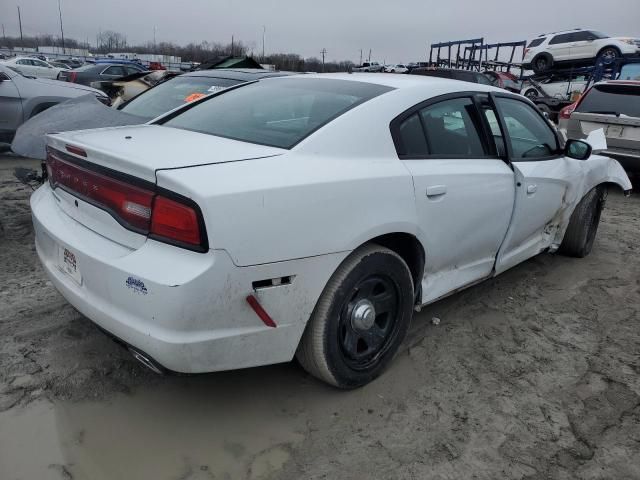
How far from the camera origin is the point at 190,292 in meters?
1.91

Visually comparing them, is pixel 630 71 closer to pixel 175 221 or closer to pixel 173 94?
pixel 173 94

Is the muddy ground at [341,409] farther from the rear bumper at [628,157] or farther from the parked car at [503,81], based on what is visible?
the parked car at [503,81]

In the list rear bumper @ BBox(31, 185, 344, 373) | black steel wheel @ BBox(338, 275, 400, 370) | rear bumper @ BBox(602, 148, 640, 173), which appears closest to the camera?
rear bumper @ BBox(31, 185, 344, 373)

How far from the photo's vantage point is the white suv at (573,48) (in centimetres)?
1738

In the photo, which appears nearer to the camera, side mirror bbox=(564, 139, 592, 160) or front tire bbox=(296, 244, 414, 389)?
front tire bbox=(296, 244, 414, 389)

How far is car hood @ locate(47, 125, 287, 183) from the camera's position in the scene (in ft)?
6.92

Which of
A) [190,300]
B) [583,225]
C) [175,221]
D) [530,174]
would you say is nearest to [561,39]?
[583,225]

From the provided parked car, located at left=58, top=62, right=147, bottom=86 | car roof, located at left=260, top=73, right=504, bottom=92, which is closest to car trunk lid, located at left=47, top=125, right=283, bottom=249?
car roof, located at left=260, top=73, right=504, bottom=92

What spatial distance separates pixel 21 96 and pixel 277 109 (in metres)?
6.29

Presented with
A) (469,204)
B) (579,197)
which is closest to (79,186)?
(469,204)

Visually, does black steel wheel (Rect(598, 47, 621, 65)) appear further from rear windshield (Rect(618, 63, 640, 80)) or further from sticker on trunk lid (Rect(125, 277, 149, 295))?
sticker on trunk lid (Rect(125, 277, 149, 295))

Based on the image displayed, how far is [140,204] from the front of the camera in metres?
2.08

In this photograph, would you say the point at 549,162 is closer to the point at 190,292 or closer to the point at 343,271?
the point at 343,271

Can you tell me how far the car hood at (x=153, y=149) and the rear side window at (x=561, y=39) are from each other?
64.6ft
